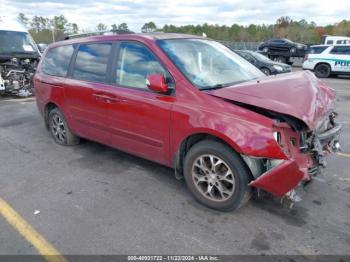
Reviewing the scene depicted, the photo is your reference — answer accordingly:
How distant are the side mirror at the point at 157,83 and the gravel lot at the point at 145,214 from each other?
1230 millimetres

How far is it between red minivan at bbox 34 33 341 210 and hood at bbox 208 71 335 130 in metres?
0.01

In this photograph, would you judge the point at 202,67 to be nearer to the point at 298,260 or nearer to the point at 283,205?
the point at 283,205

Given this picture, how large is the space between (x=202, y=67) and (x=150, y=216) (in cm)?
176

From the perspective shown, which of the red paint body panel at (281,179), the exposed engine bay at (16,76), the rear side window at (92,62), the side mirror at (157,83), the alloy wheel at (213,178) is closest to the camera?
the red paint body panel at (281,179)

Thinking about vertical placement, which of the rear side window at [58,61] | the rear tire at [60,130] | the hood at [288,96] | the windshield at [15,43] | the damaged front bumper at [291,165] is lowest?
the rear tire at [60,130]

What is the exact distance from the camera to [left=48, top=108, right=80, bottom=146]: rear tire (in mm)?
5430

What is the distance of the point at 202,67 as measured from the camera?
3.84m

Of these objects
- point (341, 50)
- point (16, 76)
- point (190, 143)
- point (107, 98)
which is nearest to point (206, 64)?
point (190, 143)

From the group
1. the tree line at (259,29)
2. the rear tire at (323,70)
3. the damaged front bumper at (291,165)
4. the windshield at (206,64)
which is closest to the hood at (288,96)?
the damaged front bumper at (291,165)

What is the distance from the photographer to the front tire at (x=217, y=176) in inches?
127

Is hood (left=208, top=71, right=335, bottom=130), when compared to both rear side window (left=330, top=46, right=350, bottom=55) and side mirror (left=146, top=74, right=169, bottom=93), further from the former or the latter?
rear side window (left=330, top=46, right=350, bottom=55)

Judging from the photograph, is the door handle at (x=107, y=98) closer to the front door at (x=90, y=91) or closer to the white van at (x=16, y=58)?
the front door at (x=90, y=91)

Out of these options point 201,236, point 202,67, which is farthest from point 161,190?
point 202,67

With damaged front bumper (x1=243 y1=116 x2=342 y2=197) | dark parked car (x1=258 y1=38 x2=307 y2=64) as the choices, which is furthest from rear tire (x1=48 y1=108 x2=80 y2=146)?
dark parked car (x1=258 y1=38 x2=307 y2=64)
